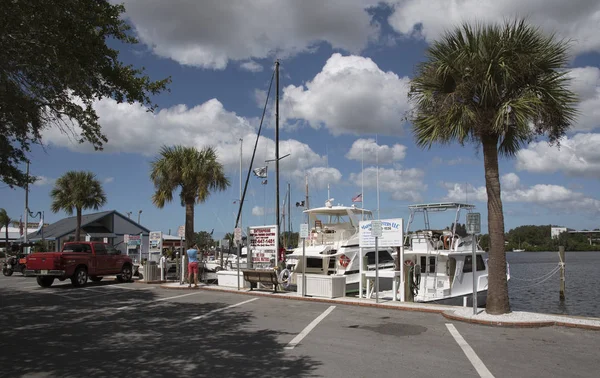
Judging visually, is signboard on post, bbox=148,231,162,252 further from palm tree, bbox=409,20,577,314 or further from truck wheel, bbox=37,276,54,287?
palm tree, bbox=409,20,577,314

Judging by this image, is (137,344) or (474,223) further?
(474,223)

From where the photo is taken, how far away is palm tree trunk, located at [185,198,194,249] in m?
22.5

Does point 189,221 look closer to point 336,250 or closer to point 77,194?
point 336,250

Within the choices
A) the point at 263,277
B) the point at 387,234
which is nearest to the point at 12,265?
the point at 263,277

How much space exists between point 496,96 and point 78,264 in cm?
1749

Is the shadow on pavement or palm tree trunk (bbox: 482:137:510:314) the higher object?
palm tree trunk (bbox: 482:137:510:314)

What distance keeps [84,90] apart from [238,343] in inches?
229

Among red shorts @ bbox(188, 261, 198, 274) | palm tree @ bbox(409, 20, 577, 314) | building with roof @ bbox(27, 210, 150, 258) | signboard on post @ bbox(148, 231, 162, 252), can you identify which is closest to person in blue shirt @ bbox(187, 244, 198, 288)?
red shorts @ bbox(188, 261, 198, 274)

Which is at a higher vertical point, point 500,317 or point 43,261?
point 43,261

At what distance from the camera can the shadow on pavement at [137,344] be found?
23.3 ft

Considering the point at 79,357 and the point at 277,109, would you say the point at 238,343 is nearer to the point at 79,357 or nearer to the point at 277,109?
the point at 79,357

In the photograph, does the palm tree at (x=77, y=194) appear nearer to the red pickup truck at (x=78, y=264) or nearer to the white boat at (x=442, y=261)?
the red pickup truck at (x=78, y=264)

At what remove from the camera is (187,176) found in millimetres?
22797

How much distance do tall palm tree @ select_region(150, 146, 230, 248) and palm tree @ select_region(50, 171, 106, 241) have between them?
15885mm
